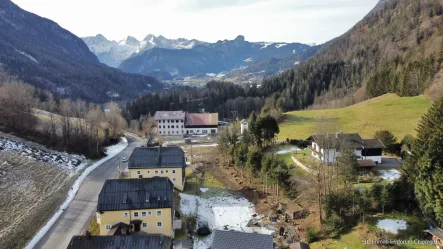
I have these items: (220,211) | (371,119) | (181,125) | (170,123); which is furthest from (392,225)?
(170,123)

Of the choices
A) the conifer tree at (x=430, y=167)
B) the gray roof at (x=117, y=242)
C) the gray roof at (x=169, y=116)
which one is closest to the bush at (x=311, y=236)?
the conifer tree at (x=430, y=167)

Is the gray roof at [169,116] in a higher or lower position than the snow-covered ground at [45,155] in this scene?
higher

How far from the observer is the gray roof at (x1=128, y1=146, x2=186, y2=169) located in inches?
1889

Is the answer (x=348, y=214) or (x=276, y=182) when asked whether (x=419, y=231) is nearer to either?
(x=348, y=214)

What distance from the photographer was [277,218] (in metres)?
39.4

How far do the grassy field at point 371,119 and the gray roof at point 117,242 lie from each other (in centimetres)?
3985

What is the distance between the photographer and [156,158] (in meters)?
48.7

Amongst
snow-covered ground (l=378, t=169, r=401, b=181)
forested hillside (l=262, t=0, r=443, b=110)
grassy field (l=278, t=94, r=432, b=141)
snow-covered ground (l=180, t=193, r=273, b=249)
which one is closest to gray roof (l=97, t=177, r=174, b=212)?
snow-covered ground (l=180, t=193, r=273, b=249)

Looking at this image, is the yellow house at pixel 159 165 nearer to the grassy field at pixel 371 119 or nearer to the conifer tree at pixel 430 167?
the grassy field at pixel 371 119

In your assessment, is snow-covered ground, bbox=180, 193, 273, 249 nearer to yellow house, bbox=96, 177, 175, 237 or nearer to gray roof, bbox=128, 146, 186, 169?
yellow house, bbox=96, 177, 175, 237

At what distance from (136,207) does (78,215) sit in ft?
29.4

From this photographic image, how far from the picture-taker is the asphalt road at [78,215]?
1318 inches

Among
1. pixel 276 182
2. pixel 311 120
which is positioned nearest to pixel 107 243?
pixel 276 182

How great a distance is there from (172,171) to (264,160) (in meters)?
13.0
